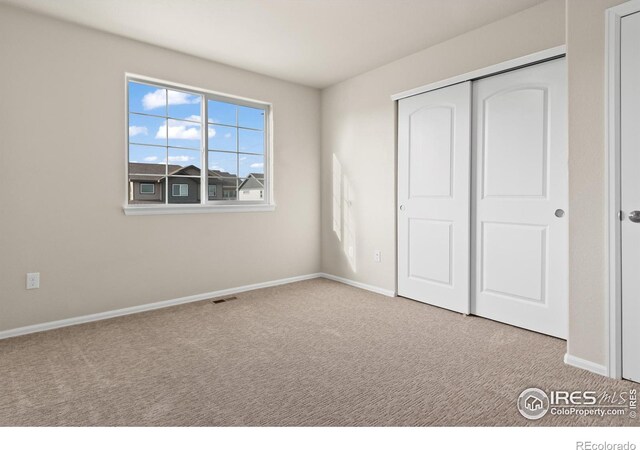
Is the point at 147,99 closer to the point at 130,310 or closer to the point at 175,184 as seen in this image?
the point at 175,184

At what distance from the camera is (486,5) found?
8.78 ft

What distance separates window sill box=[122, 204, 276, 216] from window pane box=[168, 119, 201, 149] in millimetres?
629

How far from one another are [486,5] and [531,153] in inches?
45.0

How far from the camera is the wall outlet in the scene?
2814 millimetres

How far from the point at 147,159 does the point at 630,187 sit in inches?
143

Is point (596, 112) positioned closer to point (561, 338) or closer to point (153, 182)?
point (561, 338)

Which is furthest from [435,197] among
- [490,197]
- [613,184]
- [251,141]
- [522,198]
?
[251,141]

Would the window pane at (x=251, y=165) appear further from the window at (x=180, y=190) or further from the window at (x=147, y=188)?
the window at (x=147, y=188)

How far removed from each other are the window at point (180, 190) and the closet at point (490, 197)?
7.18 feet

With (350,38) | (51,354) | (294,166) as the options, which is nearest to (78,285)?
(51,354)

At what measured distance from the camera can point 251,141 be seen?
4.18 metres

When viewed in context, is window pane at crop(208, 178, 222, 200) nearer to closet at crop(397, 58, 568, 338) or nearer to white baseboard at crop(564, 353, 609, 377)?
closet at crop(397, 58, 568, 338)

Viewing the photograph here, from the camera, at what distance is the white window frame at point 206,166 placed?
3293 millimetres
